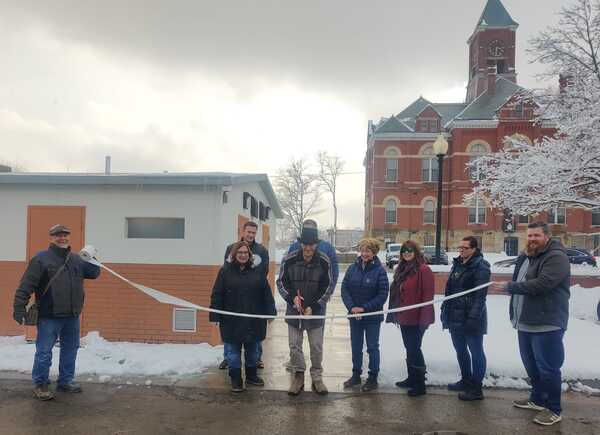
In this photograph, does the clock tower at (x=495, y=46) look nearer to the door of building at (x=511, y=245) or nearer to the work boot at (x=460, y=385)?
the door of building at (x=511, y=245)

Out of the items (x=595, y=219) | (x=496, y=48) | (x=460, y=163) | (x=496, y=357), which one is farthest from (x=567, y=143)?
(x=496, y=48)

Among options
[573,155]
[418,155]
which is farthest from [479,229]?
[573,155]

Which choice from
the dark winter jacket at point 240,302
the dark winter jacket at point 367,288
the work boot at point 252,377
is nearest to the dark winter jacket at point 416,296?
the dark winter jacket at point 367,288

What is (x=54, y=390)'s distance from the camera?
534 cm

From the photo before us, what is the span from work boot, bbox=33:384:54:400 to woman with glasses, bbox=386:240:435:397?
3870mm

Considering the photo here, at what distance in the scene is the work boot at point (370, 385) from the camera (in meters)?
5.44

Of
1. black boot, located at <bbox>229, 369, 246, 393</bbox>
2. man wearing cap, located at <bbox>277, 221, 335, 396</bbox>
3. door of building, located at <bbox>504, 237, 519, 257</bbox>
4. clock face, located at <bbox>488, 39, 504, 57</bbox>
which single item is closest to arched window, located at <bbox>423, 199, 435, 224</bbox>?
door of building, located at <bbox>504, 237, 519, 257</bbox>

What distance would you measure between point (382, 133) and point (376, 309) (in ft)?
123

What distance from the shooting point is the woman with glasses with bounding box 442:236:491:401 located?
17.0 ft

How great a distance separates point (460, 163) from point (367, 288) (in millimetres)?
36886

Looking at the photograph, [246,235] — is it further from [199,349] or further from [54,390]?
[54,390]

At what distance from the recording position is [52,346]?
525 centimetres

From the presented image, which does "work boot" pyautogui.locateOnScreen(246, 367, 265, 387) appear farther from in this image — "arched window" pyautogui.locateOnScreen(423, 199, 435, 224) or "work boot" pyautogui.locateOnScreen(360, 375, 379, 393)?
"arched window" pyautogui.locateOnScreen(423, 199, 435, 224)

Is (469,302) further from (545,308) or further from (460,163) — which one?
(460,163)
